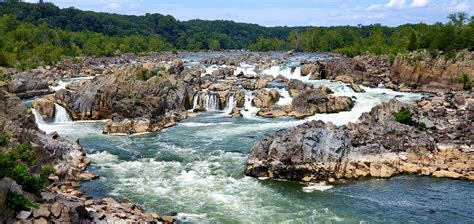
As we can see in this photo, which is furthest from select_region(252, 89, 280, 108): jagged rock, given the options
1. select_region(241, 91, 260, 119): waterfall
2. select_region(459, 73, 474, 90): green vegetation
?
select_region(459, 73, 474, 90): green vegetation

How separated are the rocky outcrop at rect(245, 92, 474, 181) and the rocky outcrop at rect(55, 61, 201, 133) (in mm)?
16596

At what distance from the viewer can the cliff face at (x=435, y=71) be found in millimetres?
59031

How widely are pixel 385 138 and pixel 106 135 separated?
77.3ft

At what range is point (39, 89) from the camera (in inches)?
2315

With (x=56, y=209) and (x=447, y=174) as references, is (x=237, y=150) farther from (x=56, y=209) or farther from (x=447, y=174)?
(x=56, y=209)

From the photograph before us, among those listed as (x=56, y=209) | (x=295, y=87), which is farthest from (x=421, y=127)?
(x=56, y=209)

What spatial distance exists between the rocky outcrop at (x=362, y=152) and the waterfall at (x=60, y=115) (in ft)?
81.4

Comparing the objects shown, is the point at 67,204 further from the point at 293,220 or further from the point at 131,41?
→ the point at 131,41

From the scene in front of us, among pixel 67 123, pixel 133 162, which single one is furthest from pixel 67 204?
pixel 67 123

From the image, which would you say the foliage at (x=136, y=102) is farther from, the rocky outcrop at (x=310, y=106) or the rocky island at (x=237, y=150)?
the rocky outcrop at (x=310, y=106)

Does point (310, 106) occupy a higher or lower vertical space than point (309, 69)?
lower

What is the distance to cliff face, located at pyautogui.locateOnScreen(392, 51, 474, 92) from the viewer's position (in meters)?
59.0

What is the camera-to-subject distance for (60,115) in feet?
156

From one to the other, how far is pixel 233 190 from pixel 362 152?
29.9 feet
